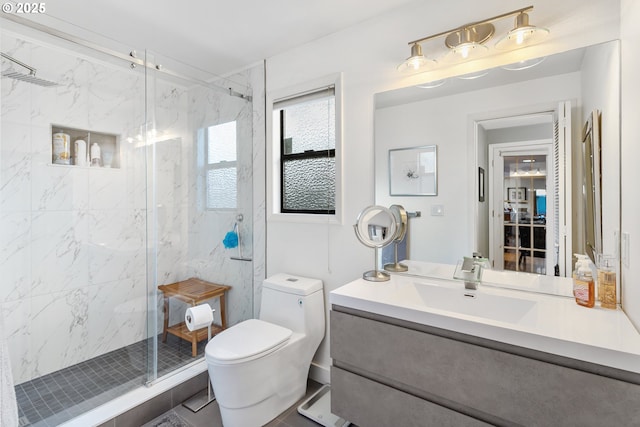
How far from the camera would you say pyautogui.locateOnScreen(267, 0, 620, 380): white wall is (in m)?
1.37

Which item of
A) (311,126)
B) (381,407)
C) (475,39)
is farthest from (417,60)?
(381,407)

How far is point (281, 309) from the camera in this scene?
6.81ft

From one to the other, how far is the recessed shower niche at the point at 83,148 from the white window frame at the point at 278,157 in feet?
4.10

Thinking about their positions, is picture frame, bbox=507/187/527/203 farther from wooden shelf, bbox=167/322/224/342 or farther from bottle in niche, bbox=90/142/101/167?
bottle in niche, bbox=90/142/101/167

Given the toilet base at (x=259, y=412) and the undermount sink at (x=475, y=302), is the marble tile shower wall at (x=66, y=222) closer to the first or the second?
the toilet base at (x=259, y=412)

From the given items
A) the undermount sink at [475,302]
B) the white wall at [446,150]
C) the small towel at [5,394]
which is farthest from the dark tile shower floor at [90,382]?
the white wall at [446,150]

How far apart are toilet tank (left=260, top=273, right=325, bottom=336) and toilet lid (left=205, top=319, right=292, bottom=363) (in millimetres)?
128

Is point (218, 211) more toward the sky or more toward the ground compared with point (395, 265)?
more toward the sky

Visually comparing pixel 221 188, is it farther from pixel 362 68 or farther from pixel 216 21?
pixel 362 68

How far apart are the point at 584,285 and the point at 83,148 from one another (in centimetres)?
317

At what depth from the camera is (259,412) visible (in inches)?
68.0

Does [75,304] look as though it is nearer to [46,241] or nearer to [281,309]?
[46,241]

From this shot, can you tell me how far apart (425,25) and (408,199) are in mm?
977

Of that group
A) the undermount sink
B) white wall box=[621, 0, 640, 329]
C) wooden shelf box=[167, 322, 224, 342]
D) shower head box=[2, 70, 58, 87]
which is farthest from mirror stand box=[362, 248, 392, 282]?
shower head box=[2, 70, 58, 87]
